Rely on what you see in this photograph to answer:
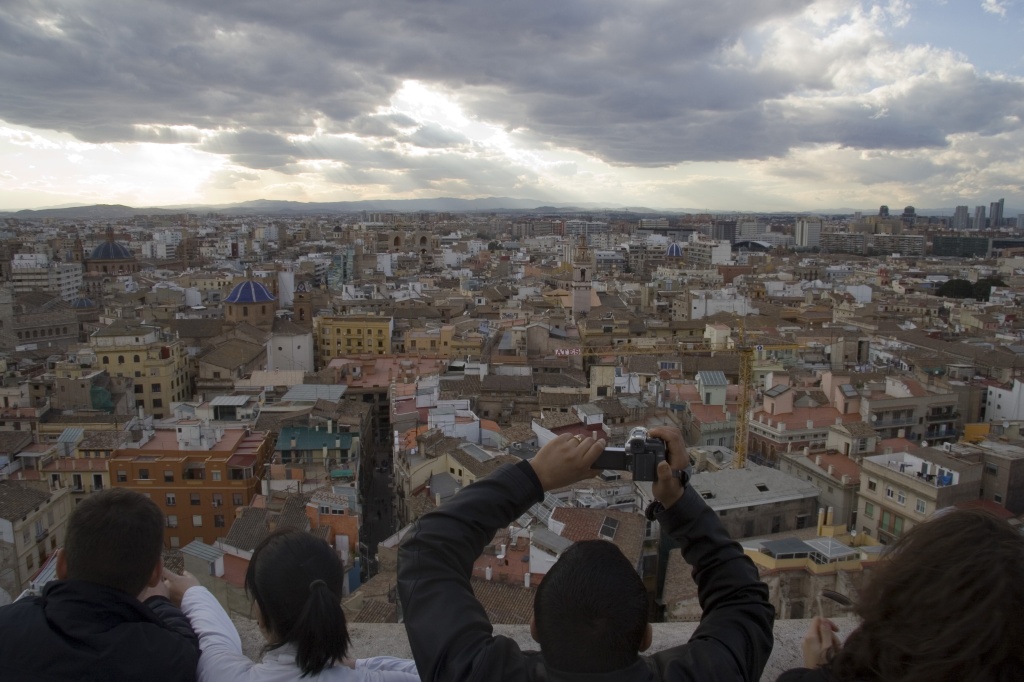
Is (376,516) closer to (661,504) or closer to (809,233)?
(661,504)

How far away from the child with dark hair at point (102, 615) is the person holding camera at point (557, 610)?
0.58 m

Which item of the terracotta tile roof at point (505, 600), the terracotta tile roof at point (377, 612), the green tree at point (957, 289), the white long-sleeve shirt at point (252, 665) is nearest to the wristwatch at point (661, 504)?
the white long-sleeve shirt at point (252, 665)

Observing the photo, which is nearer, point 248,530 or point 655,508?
point 655,508

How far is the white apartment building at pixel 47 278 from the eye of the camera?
4772 centimetres

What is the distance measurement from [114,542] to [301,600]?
388 millimetres

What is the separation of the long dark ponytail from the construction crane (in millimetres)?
11902

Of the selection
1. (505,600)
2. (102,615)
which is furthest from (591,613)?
(505,600)

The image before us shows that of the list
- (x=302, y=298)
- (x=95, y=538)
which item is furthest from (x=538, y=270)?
(x=95, y=538)

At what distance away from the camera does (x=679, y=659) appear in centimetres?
128

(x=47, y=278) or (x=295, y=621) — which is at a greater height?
(x=295, y=621)

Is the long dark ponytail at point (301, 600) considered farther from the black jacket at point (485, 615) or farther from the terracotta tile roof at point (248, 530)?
the terracotta tile roof at point (248, 530)

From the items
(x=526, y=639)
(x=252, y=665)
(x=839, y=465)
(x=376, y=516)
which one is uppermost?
(x=252, y=665)

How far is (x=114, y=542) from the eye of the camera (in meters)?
1.58

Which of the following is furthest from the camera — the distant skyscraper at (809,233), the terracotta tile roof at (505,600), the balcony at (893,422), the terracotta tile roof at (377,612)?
the distant skyscraper at (809,233)
